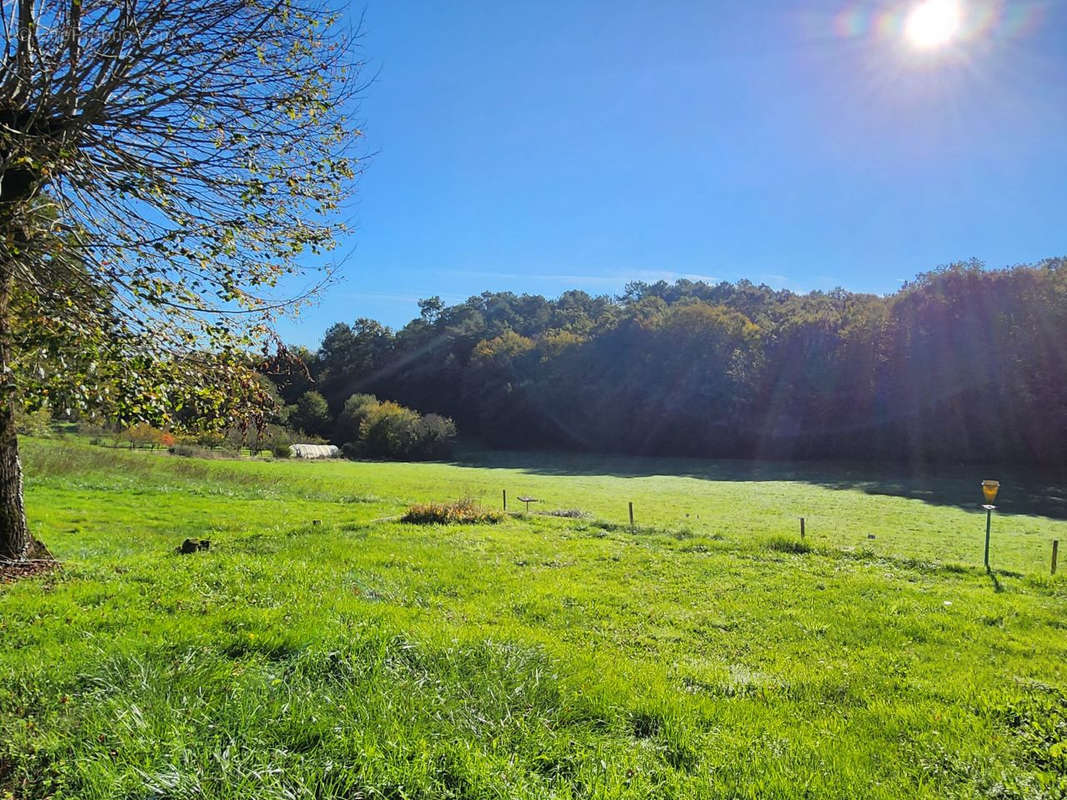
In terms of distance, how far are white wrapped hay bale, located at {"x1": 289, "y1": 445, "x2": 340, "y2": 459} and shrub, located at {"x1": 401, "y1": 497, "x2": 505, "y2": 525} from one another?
41.4 m

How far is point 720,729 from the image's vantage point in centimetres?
371

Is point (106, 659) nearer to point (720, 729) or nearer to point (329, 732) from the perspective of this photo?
point (329, 732)

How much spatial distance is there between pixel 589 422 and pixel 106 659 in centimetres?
6243

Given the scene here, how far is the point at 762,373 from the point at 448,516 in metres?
46.0

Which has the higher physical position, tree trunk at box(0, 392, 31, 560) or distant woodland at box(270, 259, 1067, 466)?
distant woodland at box(270, 259, 1067, 466)

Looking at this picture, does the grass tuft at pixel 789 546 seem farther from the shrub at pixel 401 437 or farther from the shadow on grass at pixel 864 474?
the shrub at pixel 401 437

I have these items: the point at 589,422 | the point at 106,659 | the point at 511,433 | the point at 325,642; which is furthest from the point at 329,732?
the point at 511,433

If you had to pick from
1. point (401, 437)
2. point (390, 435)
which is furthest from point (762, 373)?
point (390, 435)

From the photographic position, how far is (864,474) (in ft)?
134

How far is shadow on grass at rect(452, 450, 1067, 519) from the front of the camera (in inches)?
1168

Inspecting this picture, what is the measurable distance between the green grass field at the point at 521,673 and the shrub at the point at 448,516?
2862 mm

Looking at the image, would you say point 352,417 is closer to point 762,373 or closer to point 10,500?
point 762,373

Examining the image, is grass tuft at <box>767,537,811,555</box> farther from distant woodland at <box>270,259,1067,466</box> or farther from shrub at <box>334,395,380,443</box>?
shrub at <box>334,395,380,443</box>

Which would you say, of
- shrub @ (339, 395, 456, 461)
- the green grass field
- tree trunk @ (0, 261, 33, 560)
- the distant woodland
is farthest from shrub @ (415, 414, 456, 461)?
tree trunk @ (0, 261, 33, 560)
